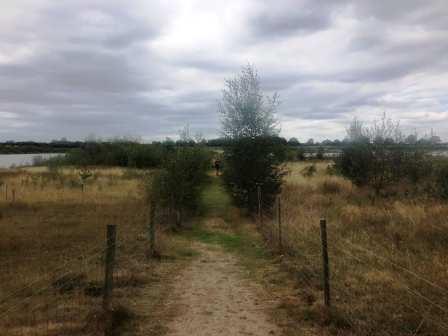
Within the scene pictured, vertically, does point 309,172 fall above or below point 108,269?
below

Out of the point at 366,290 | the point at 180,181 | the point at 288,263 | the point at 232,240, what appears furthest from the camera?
the point at 180,181

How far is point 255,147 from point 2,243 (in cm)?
1064

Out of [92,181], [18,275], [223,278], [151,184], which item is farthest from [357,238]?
[92,181]

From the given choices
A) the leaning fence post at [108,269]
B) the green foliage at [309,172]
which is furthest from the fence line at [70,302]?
the green foliage at [309,172]

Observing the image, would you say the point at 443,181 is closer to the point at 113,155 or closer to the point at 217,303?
the point at 217,303

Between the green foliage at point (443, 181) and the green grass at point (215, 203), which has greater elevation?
the green foliage at point (443, 181)

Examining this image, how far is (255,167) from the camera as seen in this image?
19406mm

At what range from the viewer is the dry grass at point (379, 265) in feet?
18.7

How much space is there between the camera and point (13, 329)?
5.63 m

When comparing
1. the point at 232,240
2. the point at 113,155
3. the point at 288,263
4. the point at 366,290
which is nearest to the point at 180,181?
the point at 232,240

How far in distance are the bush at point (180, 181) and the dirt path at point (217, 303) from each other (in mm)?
7132

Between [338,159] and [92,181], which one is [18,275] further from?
[92,181]

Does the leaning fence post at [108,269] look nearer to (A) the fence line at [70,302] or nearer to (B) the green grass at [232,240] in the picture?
(A) the fence line at [70,302]

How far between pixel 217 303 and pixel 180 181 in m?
11.6
